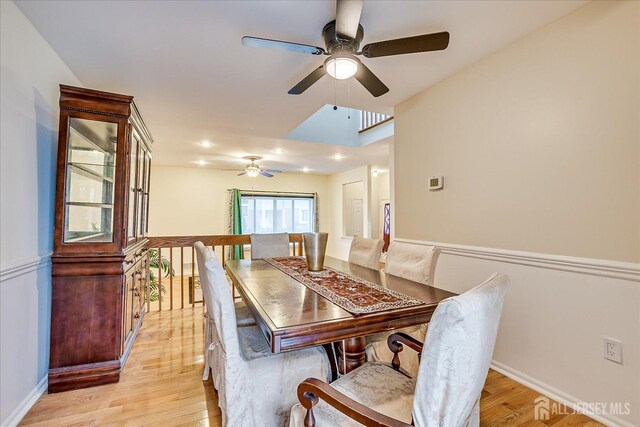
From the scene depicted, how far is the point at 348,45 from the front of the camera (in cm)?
174

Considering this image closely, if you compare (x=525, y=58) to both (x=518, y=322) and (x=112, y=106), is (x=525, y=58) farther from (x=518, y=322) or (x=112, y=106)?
(x=112, y=106)

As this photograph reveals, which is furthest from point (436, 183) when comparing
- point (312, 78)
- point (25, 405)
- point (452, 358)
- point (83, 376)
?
point (25, 405)

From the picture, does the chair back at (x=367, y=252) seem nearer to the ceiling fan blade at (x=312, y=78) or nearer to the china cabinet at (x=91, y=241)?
the ceiling fan blade at (x=312, y=78)

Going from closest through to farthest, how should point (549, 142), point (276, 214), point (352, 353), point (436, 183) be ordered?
point (352, 353) → point (549, 142) → point (436, 183) → point (276, 214)

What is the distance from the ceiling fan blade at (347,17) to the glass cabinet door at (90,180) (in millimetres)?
1724

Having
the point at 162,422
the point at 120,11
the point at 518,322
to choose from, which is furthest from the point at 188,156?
the point at 518,322

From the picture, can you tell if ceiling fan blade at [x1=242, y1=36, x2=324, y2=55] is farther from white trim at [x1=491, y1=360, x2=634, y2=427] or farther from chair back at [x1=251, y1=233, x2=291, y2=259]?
white trim at [x1=491, y1=360, x2=634, y2=427]

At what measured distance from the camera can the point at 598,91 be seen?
1.64 meters

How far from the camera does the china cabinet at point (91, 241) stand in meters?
1.94

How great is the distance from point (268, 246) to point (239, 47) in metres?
1.87

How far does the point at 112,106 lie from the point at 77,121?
25 cm

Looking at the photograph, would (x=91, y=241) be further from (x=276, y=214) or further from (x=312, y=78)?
(x=276, y=214)

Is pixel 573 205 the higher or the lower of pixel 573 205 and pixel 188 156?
the lower

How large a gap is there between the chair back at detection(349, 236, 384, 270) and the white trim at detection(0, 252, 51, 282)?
2.21 m
